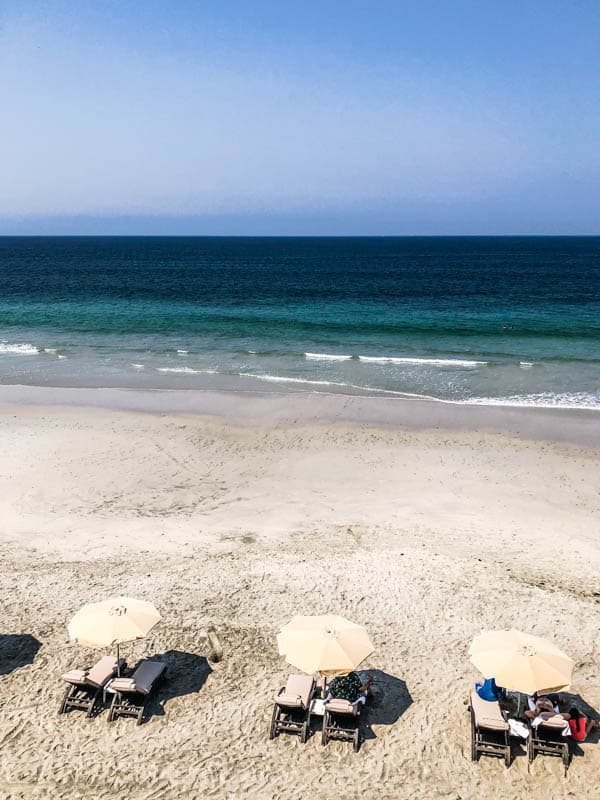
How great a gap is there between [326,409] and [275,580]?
1350 centimetres

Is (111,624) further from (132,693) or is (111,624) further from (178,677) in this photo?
(178,677)

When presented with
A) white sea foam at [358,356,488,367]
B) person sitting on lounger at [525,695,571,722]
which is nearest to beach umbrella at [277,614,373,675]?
person sitting on lounger at [525,695,571,722]

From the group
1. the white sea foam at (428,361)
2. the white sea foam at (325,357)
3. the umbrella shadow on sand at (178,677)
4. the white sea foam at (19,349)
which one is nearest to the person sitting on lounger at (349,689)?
the umbrella shadow on sand at (178,677)

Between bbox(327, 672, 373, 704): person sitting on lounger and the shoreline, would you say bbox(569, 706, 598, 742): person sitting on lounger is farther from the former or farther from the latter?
the shoreline

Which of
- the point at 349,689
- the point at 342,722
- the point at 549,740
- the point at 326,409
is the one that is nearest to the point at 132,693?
the point at 342,722

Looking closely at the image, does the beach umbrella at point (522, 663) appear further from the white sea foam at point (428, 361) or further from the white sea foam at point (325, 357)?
the white sea foam at point (325, 357)

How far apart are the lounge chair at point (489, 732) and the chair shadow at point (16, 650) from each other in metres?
8.56

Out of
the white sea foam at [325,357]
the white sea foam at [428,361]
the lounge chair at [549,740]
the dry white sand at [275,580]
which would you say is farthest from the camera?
the white sea foam at [325,357]

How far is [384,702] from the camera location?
10773mm

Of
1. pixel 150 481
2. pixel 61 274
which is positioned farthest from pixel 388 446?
pixel 61 274

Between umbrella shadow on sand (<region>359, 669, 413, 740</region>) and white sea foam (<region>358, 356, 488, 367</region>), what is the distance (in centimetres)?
2476

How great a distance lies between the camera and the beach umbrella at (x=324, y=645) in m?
10.1

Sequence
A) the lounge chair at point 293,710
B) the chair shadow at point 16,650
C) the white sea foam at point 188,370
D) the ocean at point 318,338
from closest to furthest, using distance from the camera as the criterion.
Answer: the lounge chair at point 293,710, the chair shadow at point 16,650, the ocean at point 318,338, the white sea foam at point 188,370

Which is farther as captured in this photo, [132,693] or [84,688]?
[84,688]
